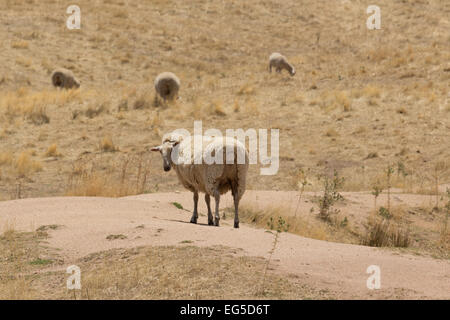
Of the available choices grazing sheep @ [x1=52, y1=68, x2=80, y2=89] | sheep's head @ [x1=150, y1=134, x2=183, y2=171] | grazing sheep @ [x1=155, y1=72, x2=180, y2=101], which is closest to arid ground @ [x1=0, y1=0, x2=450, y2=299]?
grazing sheep @ [x1=155, y1=72, x2=180, y2=101]

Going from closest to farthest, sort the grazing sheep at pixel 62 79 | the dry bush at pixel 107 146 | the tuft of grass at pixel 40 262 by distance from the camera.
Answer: the tuft of grass at pixel 40 262
the dry bush at pixel 107 146
the grazing sheep at pixel 62 79

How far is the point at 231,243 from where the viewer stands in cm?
902

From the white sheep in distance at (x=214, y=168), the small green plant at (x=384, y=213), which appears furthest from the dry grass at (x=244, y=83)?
the white sheep in distance at (x=214, y=168)

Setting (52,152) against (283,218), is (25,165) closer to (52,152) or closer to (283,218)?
(52,152)

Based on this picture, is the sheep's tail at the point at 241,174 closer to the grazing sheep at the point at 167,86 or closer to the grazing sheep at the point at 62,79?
the grazing sheep at the point at 167,86

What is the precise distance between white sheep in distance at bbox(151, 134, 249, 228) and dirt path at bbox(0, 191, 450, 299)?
859mm

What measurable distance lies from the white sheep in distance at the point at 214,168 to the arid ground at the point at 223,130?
2.16 ft

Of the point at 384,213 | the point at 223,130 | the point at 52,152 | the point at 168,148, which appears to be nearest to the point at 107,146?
the point at 52,152

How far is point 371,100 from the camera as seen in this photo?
25766 mm

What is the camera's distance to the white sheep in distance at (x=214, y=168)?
11.0m

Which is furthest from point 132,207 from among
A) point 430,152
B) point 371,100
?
point 371,100

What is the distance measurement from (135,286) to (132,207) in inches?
199

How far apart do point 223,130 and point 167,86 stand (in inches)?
210

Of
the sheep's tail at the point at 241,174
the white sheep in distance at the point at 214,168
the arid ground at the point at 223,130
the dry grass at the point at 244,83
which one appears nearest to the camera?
the arid ground at the point at 223,130
